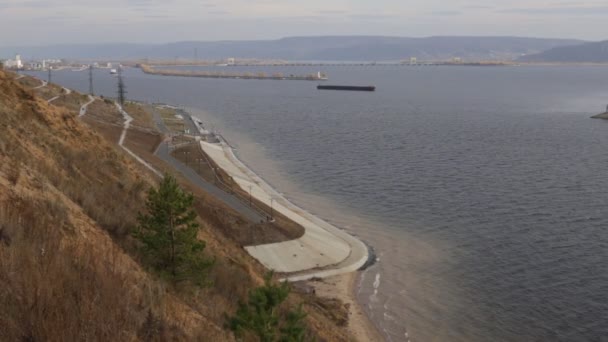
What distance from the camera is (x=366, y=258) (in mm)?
35562

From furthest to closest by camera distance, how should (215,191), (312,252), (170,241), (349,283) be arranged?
(215,191), (312,252), (349,283), (170,241)

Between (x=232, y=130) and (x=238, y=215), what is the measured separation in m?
55.6

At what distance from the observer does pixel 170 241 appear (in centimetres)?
1639

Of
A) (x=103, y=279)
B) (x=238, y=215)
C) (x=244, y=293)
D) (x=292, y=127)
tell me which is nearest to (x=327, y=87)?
(x=292, y=127)

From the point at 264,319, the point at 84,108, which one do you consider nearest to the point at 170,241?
the point at 264,319

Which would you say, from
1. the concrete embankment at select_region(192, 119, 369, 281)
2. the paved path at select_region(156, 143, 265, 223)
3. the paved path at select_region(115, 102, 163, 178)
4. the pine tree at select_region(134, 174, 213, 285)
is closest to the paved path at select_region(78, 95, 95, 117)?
the paved path at select_region(115, 102, 163, 178)

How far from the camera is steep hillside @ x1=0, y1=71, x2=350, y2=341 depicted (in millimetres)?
5539

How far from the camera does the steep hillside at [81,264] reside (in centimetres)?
554

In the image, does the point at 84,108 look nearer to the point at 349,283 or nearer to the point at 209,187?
the point at 209,187

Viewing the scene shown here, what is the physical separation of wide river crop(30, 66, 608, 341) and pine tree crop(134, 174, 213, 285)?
12845mm

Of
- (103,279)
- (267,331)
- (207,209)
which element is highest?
(103,279)

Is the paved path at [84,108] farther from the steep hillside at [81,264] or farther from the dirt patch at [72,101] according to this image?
the steep hillside at [81,264]

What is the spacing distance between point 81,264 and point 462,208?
40.7m

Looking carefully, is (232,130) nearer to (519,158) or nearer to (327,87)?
(519,158)
